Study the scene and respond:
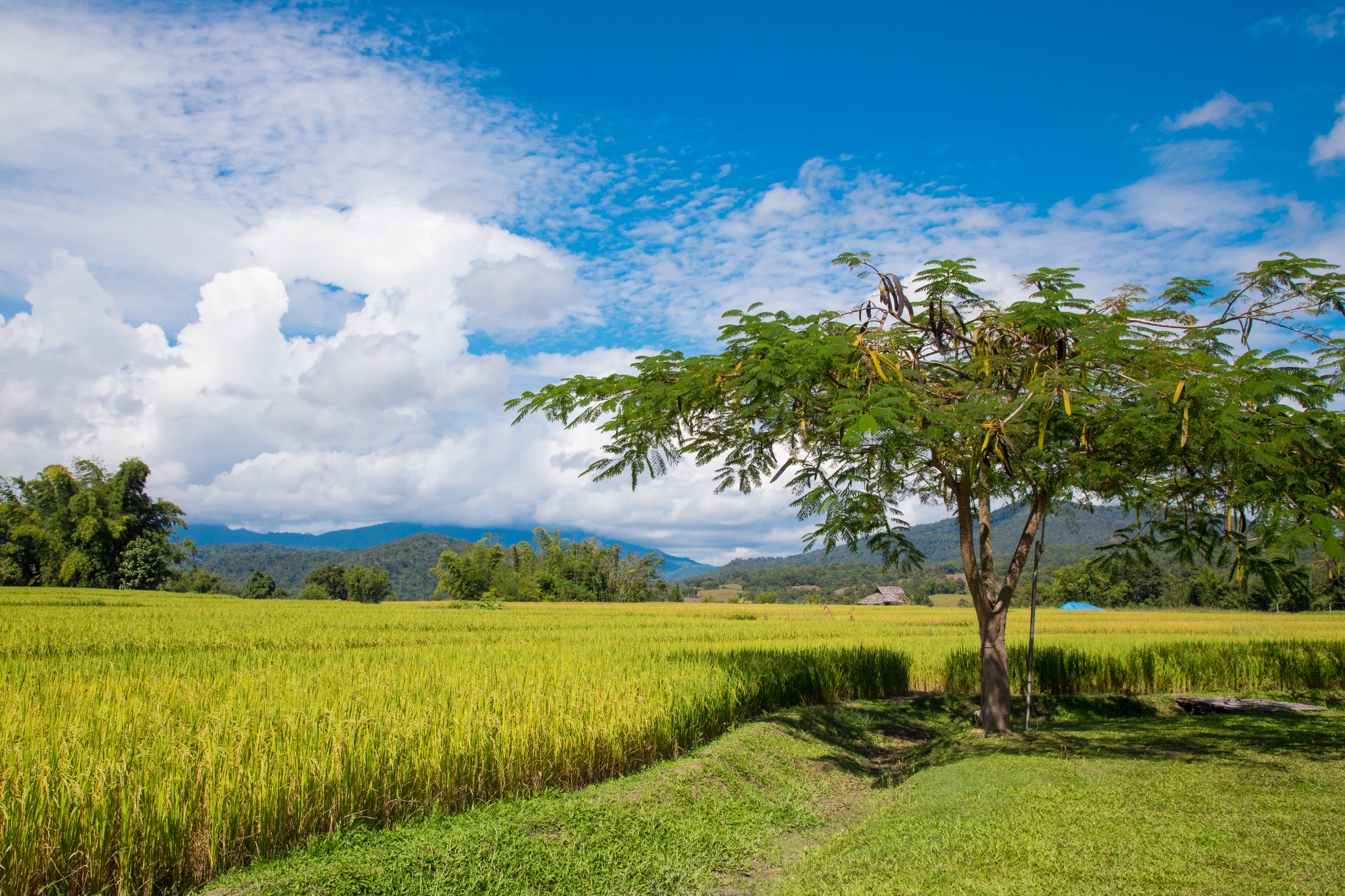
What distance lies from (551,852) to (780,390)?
4.85 metres

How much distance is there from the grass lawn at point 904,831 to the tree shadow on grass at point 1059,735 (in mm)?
87

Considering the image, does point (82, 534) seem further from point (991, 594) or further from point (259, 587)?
point (991, 594)

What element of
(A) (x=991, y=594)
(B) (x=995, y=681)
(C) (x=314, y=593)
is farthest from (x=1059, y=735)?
(C) (x=314, y=593)

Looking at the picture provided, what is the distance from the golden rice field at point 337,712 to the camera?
3.89 meters

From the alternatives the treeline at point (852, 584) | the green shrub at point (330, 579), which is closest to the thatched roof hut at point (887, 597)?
the treeline at point (852, 584)

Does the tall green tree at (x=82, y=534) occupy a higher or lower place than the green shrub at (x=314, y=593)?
higher

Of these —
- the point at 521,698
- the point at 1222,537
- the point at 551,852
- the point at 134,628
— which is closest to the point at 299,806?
the point at 551,852

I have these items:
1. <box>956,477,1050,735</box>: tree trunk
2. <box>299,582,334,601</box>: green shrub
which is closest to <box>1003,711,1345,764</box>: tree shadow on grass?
<box>956,477,1050,735</box>: tree trunk

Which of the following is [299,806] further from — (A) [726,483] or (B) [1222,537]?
(B) [1222,537]

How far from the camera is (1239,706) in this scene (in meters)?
11.4

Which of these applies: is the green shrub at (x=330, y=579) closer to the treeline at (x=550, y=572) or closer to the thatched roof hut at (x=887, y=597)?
the treeline at (x=550, y=572)

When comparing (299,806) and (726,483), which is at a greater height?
(726,483)

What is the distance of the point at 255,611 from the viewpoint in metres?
26.3

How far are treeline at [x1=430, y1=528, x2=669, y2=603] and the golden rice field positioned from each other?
52.7 meters
